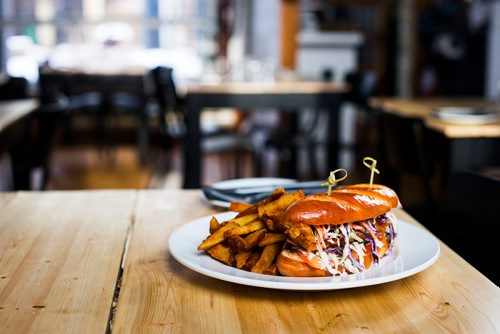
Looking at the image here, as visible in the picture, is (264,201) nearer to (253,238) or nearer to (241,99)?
(253,238)

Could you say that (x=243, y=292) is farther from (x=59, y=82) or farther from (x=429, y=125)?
(x=59, y=82)

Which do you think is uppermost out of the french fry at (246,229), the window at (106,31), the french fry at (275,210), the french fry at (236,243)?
the window at (106,31)

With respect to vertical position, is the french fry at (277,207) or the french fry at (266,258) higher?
the french fry at (277,207)

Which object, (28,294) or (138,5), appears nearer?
(28,294)

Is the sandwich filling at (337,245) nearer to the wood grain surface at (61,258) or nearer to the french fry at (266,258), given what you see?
the french fry at (266,258)

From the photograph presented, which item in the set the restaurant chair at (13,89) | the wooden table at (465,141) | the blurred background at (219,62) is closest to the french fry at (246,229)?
the wooden table at (465,141)

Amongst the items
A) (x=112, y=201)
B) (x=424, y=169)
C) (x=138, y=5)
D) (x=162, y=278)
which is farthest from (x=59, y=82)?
(x=162, y=278)
